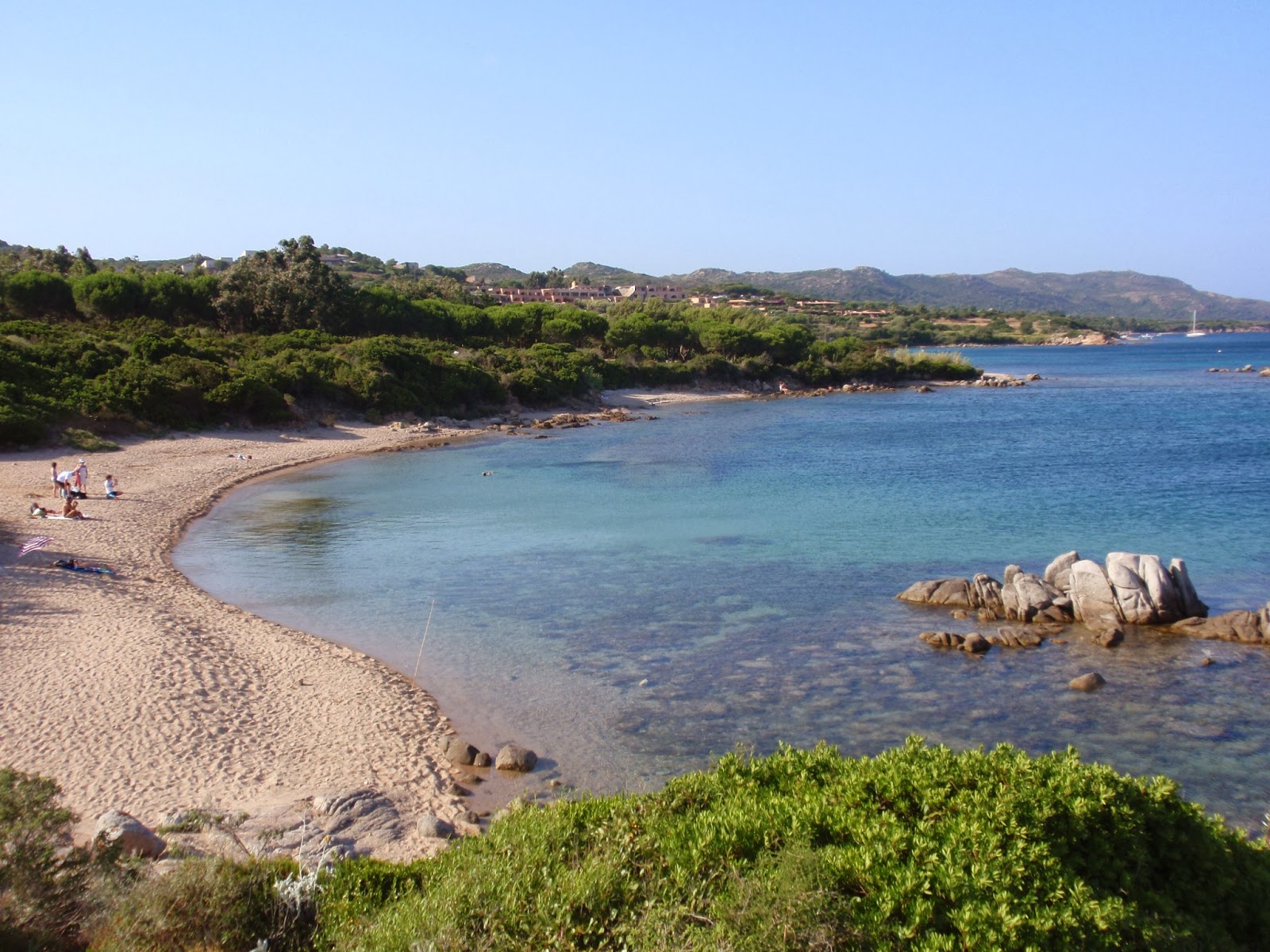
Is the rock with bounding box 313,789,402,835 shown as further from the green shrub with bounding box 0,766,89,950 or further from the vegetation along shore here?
the green shrub with bounding box 0,766,89,950

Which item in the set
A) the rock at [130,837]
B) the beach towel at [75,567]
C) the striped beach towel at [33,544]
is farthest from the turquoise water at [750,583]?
the rock at [130,837]

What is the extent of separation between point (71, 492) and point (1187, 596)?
2629 cm

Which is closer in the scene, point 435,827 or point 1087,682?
point 435,827

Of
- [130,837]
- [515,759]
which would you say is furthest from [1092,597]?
[130,837]

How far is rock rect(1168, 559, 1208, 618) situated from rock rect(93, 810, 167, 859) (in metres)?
17.0

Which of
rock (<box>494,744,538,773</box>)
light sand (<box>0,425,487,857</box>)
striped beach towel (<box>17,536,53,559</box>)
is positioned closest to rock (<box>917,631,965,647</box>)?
rock (<box>494,744,538,773</box>)

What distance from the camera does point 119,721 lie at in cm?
1198

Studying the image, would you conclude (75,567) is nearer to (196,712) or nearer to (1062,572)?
(196,712)

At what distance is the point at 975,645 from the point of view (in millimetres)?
16016

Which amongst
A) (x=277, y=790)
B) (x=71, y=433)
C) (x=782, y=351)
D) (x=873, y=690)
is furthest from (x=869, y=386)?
(x=277, y=790)

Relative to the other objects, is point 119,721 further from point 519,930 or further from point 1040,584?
point 1040,584

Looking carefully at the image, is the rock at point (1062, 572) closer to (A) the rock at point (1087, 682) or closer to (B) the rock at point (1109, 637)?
(B) the rock at point (1109, 637)

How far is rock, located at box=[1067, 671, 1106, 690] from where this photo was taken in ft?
46.9

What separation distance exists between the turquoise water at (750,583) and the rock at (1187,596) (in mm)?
1441
